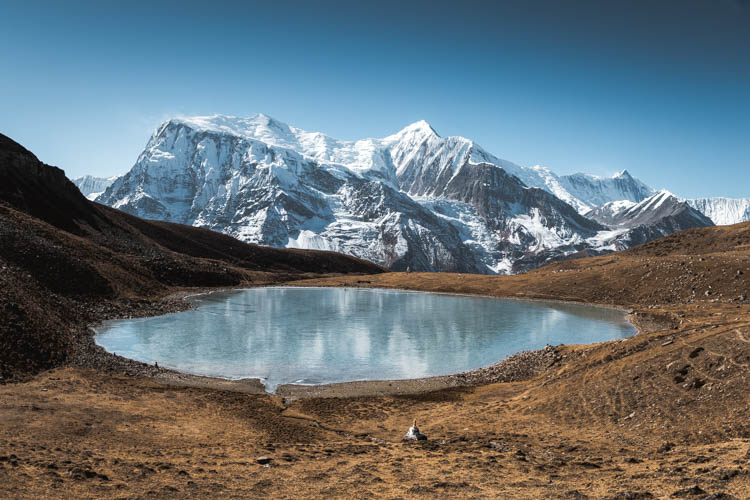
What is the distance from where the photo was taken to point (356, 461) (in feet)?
78.9

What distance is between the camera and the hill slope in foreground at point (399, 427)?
1948 centimetres

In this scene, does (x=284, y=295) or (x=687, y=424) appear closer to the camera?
(x=687, y=424)

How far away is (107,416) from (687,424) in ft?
115

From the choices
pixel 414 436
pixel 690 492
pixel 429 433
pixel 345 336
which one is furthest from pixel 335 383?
pixel 690 492

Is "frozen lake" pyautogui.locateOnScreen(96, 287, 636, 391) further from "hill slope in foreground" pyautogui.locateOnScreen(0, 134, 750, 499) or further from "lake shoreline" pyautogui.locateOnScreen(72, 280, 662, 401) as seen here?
"hill slope in foreground" pyautogui.locateOnScreen(0, 134, 750, 499)

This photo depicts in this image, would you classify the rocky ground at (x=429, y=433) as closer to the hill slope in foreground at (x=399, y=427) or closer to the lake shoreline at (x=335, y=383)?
the hill slope in foreground at (x=399, y=427)

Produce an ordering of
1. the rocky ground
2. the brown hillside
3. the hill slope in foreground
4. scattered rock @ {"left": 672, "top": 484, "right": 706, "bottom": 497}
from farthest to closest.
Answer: the brown hillside, the hill slope in foreground, the rocky ground, scattered rock @ {"left": 672, "top": 484, "right": 706, "bottom": 497}

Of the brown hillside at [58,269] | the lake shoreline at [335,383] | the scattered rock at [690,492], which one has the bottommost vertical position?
the lake shoreline at [335,383]

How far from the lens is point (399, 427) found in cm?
3259

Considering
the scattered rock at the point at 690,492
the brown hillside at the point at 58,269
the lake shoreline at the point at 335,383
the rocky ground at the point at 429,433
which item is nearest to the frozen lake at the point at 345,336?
the lake shoreline at the point at 335,383

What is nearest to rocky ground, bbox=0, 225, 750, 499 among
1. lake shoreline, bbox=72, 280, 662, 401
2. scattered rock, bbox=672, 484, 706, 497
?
scattered rock, bbox=672, 484, 706, 497

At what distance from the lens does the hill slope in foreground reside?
19.5m

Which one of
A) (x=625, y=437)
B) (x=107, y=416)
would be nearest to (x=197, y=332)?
(x=107, y=416)

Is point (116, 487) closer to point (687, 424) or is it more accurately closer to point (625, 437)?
point (625, 437)
